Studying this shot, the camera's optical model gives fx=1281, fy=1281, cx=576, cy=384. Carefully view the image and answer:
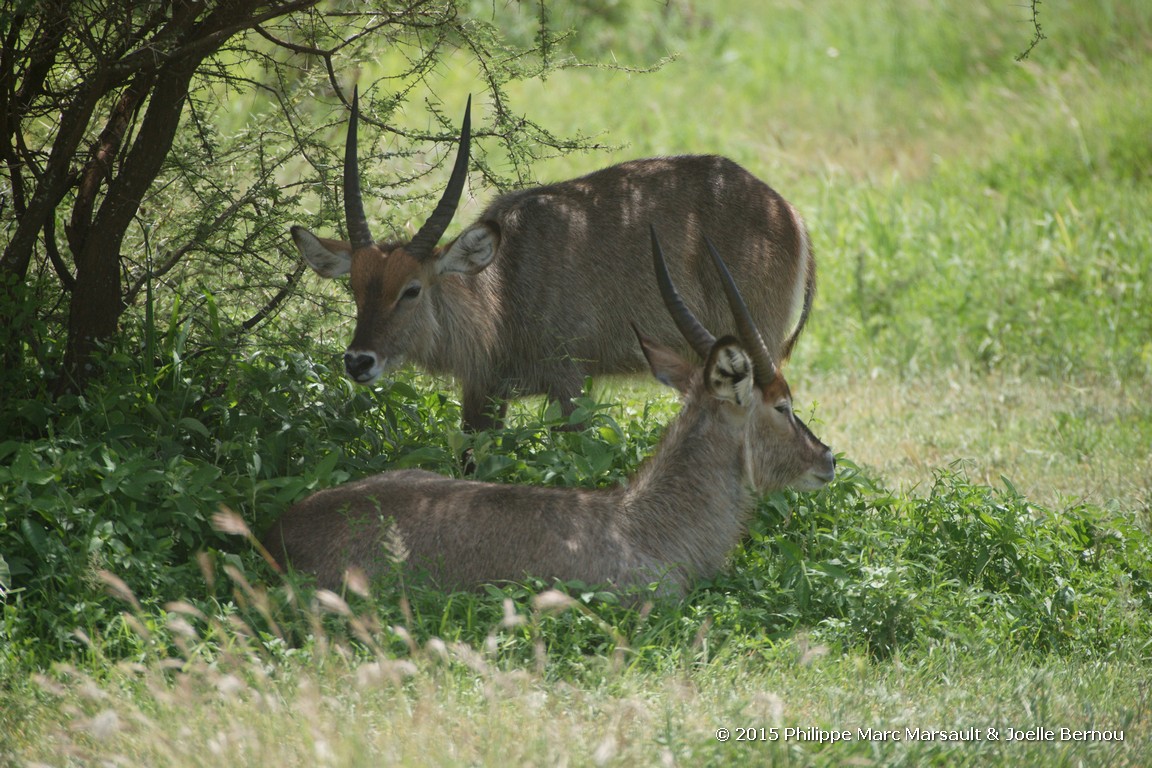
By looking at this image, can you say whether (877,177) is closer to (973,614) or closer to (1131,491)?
(1131,491)

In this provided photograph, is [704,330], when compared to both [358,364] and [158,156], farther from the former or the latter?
[158,156]

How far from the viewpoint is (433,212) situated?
5234 millimetres

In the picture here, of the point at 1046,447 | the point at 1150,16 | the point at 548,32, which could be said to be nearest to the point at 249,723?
the point at 548,32

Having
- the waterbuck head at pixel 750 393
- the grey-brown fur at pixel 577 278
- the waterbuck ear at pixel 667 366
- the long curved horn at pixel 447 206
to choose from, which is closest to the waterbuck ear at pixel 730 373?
the waterbuck head at pixel 750 393

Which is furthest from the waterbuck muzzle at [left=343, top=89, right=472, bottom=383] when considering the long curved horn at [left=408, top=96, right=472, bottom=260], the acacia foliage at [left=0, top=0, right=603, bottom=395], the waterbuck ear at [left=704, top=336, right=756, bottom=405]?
the waterbuck ear at [left=704, top=336, right=756, bottom=405]

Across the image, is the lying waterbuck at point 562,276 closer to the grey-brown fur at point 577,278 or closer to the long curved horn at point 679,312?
the grey-brown fur at point 577,278

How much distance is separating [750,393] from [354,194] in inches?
72.7

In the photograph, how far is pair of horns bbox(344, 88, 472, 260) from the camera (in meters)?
4.97

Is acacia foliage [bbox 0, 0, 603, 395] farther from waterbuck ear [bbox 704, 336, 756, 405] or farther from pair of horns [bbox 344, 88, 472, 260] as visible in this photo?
waterbuck ear [bbox 704, 336, 756, 405]

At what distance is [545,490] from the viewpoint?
4305 millimetres

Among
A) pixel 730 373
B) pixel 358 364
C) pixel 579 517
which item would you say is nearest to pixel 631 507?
pixel 579 517

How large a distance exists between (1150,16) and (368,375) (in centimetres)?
998

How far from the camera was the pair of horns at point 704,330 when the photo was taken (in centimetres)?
434

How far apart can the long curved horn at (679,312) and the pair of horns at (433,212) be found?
968mm
